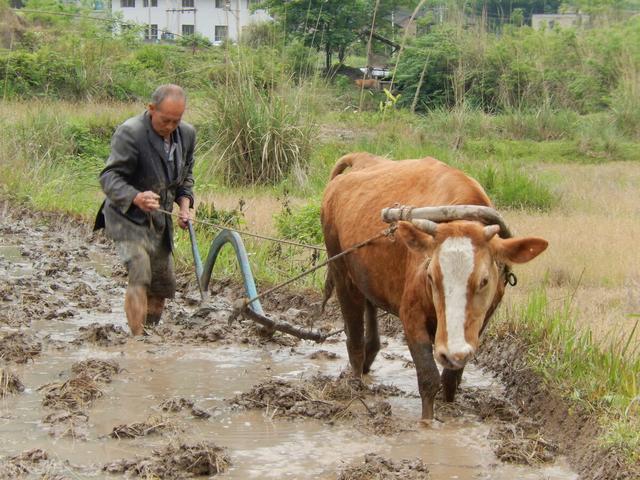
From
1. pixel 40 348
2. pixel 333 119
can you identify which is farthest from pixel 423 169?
pixel 333 119

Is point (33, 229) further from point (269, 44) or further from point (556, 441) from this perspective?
point (556, 441)

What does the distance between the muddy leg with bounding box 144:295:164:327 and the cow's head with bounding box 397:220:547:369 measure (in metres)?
3.27

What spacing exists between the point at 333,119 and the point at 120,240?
40.7 feet

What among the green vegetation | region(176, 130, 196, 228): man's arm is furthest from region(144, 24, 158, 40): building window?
region(176, 130, 196, 228): man's arm

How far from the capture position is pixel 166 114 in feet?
24.5

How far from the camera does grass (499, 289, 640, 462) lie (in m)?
5.25

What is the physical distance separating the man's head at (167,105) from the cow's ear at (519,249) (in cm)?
295

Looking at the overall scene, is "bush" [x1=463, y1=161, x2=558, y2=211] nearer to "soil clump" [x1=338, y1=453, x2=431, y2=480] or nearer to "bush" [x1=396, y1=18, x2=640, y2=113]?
"bush" [x1=396, y1=18, x2=640, y2=113]

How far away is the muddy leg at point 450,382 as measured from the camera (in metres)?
6.27

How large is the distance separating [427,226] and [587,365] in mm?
1423

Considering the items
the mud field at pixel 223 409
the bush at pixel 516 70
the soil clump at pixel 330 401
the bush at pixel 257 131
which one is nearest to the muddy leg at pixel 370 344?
the mud field at pixel 223 409

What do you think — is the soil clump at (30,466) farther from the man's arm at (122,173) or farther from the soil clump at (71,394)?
the man's arm at (122,173)

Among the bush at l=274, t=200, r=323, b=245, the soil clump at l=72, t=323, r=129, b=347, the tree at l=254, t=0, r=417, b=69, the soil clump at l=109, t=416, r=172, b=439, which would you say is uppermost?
the tree at l=254, t=0, r=417, b=69

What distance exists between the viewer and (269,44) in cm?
1675
